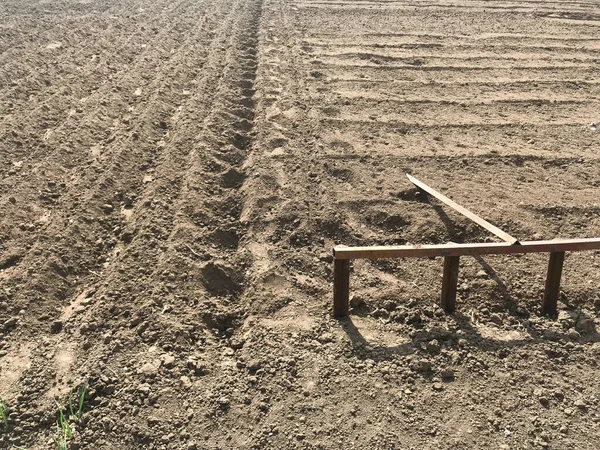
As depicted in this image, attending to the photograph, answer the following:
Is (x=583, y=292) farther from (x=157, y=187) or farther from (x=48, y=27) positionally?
(x=48, y=27)

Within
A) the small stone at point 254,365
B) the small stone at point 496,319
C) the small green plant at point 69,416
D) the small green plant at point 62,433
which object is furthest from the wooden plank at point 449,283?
the small green plant at point 62,433

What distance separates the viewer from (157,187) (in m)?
5.65

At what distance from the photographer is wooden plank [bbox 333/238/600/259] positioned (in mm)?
3840

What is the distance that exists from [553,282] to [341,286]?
1391mm

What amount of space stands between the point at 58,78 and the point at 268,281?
5.71m

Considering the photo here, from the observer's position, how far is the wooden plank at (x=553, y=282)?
4024mm

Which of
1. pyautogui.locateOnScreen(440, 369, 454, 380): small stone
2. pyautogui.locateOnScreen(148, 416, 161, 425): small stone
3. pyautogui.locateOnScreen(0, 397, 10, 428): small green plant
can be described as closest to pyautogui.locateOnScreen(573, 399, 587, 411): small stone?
pyautogui.locateOnScreen(440, 369, 454, 380): small stone

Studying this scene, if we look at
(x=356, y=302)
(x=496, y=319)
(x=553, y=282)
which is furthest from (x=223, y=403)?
(x=553, y=282)

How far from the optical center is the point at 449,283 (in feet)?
13.3

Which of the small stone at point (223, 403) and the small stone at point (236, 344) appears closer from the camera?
the small stone at point (223, 403)

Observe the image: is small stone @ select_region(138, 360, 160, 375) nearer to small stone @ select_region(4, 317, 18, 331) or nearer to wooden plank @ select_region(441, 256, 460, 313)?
small stone @ select_region(4, 317, 18, 331)

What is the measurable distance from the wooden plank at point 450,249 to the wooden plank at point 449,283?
0.26ft

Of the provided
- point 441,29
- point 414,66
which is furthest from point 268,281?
point 441,29

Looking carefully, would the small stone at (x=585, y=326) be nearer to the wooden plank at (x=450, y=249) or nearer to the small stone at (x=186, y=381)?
the wooden plank at (x=450, y=249)
